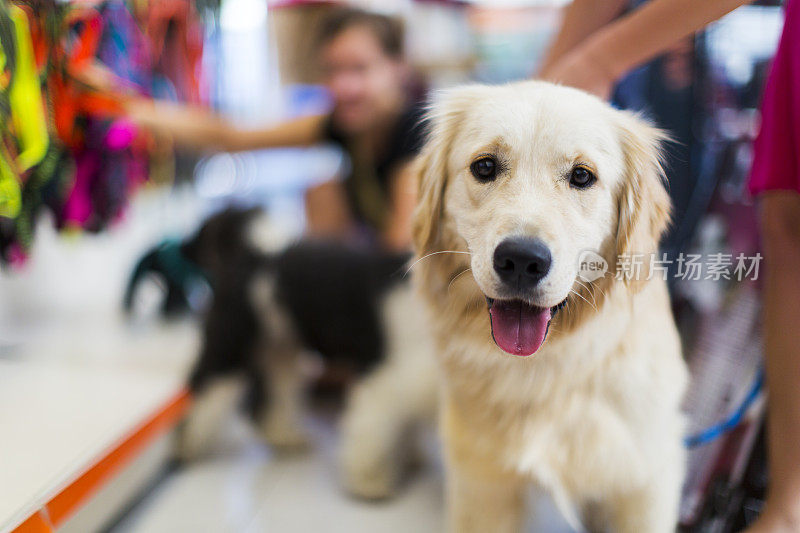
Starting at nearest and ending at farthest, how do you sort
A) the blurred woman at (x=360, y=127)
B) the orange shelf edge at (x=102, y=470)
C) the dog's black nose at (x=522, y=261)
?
1. the dog's black nose at (x=522, y=261)
2. the orange shelf edge at (x=102, y=470)
3. the blurred woman at (x=360, y=127)

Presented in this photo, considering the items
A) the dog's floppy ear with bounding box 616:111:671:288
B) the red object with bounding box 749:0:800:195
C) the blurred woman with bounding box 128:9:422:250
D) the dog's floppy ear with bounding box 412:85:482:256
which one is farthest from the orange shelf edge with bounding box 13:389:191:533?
the red object with bounding box 749:0:800:195

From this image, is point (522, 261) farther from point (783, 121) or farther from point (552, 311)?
point (783, 121)

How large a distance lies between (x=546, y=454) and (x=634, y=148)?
418mm

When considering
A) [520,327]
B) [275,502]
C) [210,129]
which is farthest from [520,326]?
[210,129]

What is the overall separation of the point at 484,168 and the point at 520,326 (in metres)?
0.21

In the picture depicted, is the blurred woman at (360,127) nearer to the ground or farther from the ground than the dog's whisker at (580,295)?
farther from the ground

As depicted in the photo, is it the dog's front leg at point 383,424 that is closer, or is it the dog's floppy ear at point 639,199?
the dog's floppy ear at point 639,199

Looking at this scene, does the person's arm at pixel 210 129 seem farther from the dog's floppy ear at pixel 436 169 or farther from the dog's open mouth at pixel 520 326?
the dog's open mouth at pixel 520 326

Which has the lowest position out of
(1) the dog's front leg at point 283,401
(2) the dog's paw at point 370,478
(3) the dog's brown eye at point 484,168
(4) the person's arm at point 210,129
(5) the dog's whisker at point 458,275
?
(2) the dog's paw at point 370,478

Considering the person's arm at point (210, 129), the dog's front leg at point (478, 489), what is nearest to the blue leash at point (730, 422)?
the dog's front leg at point (478, 489)

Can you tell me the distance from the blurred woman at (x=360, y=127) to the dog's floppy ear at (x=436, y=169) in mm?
610

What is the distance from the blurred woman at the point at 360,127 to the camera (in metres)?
1.49

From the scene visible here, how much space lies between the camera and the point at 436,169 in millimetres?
757

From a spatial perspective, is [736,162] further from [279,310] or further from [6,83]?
[6,83]
